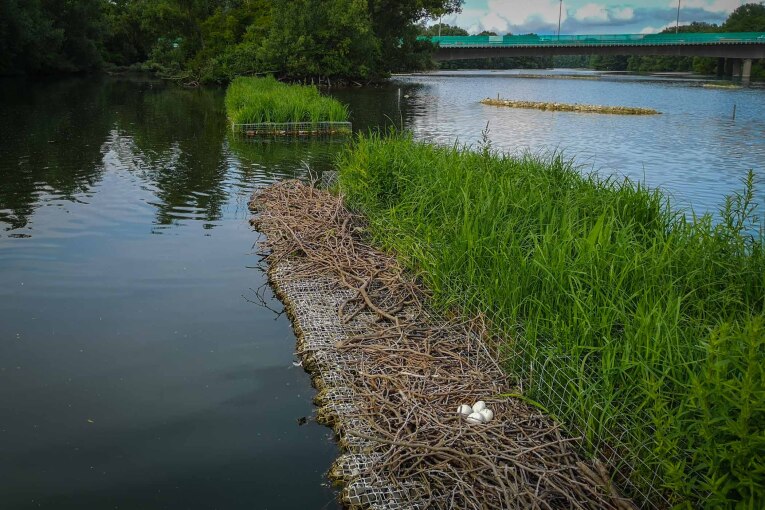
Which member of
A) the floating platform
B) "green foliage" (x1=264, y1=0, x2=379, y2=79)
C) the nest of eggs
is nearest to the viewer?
the nest of eggs

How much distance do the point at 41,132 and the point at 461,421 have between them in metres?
19.9

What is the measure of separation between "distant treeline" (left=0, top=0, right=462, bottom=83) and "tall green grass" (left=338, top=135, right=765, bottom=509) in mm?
41285

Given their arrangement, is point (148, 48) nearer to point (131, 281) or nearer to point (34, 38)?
point (34, 38)

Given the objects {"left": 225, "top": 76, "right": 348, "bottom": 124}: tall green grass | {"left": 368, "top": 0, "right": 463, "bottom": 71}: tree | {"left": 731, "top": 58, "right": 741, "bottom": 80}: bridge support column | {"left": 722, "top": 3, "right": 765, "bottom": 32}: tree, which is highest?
{"left": 722, "top": 3, "right": 765, "bottom": 32}: tree

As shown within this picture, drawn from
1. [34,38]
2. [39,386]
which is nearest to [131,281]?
[39,386]

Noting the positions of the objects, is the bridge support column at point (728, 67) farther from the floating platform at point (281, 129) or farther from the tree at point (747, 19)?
the floating platform at point (281, 129)

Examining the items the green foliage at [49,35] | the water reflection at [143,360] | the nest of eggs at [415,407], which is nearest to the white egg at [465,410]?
the nest of eggs at [415,407]

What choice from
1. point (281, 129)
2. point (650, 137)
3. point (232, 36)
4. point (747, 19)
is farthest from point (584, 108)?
point (747, 19)

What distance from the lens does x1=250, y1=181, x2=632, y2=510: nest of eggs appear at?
13.3 ft

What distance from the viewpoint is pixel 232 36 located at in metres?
53.1

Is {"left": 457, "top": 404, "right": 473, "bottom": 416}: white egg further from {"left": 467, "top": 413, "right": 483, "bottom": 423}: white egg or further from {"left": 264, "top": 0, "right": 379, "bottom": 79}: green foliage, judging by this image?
{"left": 264, "top": 0, "right": 379, "bottom": 79}: green foliage

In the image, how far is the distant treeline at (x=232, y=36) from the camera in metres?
47.1

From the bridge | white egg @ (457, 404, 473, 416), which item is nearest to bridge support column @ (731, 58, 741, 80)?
the bridge

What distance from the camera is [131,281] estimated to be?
27.2 ft
